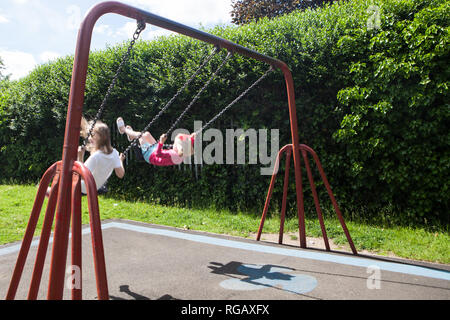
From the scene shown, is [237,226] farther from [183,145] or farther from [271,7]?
[271,7]

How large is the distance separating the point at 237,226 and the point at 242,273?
6.05 ft

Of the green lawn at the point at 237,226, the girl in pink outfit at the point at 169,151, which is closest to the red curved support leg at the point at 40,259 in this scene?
the girl in pink outfit at the point at 169,151

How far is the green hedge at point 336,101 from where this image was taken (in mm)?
4426

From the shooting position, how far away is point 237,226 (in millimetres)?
5176

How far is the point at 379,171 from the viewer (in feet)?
15.7

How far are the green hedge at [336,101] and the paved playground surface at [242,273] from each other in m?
1.45

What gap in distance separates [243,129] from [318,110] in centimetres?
131

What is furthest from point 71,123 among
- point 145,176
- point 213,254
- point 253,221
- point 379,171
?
point 145,176

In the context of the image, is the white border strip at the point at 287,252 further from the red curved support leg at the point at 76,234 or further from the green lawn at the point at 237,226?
the red curved support leg at the point at 76,234

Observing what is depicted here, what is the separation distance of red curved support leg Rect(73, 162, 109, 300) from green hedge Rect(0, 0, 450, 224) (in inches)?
150

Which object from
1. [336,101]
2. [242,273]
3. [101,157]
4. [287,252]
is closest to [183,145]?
[101,157]

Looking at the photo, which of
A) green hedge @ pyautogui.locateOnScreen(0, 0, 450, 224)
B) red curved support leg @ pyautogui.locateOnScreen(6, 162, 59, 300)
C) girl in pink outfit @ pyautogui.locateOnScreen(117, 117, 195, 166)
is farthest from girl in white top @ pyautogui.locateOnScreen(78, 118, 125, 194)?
green hedge @ pyautogui.locateOnScreen(0, 0, 450, 224)

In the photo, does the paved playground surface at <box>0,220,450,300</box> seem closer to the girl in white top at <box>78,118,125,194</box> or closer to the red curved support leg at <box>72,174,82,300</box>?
the red curved support leg at <box>72,174,82,300</box>
